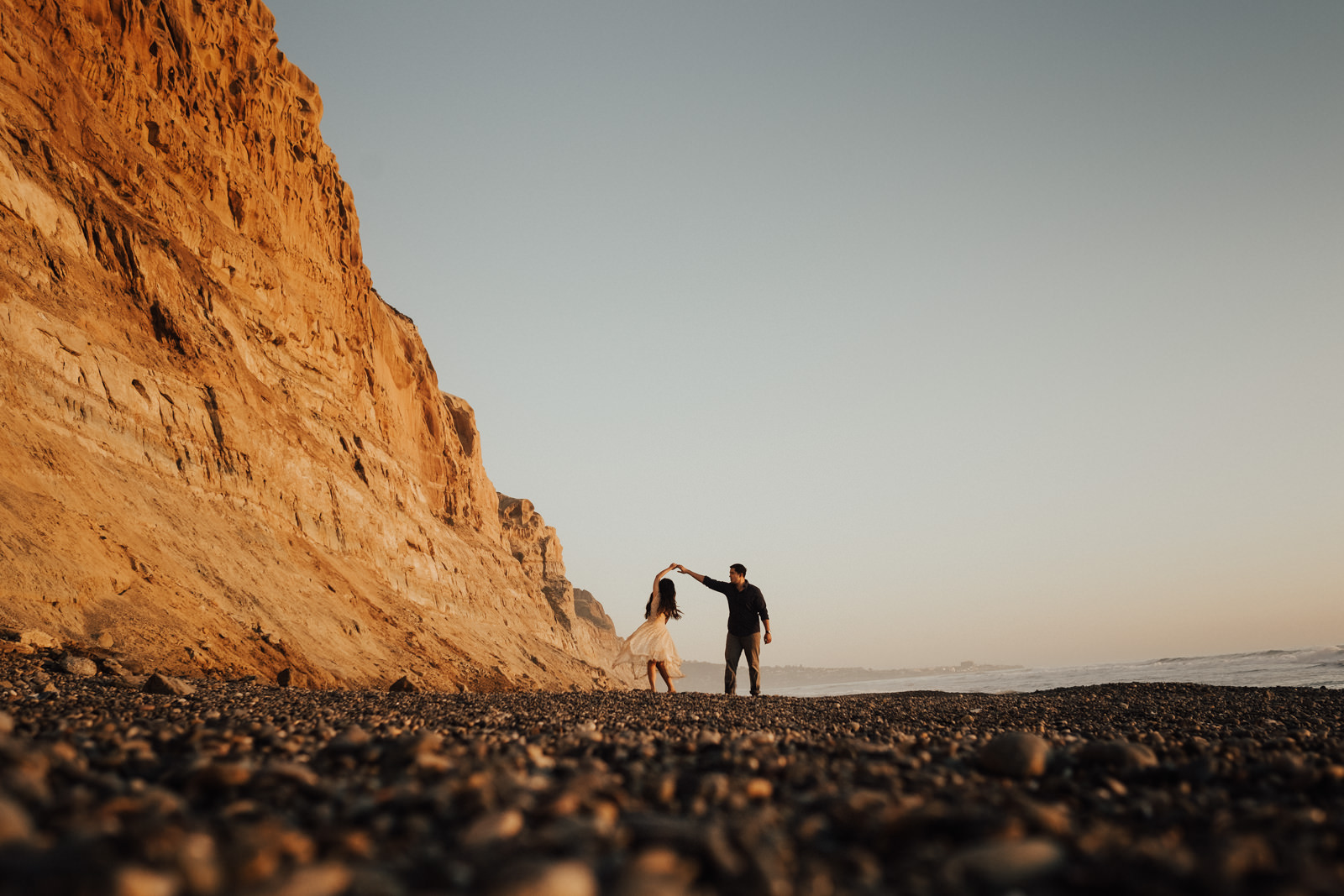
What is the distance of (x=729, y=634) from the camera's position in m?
14.6

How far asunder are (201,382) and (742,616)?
15.9m

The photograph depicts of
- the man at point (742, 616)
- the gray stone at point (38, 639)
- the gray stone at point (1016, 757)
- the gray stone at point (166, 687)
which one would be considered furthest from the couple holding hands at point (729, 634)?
the gray stone at point (1016, 757)

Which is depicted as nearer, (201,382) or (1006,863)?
(1006,863)

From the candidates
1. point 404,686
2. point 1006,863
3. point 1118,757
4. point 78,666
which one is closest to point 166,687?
point 78,666

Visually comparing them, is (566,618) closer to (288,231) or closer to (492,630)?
(492,630)

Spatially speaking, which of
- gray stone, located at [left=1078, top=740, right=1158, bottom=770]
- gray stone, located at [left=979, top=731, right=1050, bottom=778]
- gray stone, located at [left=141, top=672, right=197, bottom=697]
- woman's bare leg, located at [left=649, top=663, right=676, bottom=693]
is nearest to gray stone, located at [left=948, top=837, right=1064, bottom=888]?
gray stone, located at [left=979, top=731, right=1050, bottom=778]

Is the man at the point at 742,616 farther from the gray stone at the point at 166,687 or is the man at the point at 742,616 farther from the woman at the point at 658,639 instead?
the gray stone at the point at 166,687

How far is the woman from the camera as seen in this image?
47.4 ft

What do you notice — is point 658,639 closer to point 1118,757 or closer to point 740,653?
point 740,653

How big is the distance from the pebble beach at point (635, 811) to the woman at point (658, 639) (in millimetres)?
9043

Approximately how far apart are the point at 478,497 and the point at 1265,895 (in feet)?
148

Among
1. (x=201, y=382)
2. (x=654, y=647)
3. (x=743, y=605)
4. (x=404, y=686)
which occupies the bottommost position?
(x=404, y=686)

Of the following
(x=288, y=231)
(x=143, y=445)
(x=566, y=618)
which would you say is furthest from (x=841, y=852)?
(x=566, y=618)

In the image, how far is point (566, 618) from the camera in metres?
55.9
